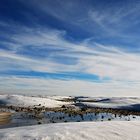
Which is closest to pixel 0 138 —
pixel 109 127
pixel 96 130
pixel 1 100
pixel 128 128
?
pixel 96 130

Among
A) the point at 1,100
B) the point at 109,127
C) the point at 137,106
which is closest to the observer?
the point at 109,127

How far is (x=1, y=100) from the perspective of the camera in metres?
91.6

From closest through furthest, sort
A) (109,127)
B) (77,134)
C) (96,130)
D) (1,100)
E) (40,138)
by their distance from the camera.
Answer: (40,138) < (77,134) < (96,130) < (109,127) < (1,100)

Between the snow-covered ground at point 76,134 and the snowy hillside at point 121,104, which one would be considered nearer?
the snow-covered ground at point 76,134

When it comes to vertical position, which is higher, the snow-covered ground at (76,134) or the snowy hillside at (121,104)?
the snowy hillside at (121,104)

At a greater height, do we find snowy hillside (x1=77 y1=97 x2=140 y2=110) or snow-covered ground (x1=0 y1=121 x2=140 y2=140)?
snowy hillside (x1=77 y1=97 x2=140 y2=110)

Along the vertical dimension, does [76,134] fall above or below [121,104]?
below

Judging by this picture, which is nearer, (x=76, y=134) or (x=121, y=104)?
(x=76, y=134)

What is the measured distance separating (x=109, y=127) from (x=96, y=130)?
164 cm

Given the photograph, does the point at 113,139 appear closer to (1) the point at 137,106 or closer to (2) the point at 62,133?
(2) the point at 62,133

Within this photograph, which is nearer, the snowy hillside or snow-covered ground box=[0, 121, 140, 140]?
snow-covered ground box=[0, 121, 140, 140]

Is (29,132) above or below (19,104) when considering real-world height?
below

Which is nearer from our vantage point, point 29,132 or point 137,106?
point 29,132

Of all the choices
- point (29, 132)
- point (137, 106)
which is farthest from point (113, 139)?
point (137, 106)
